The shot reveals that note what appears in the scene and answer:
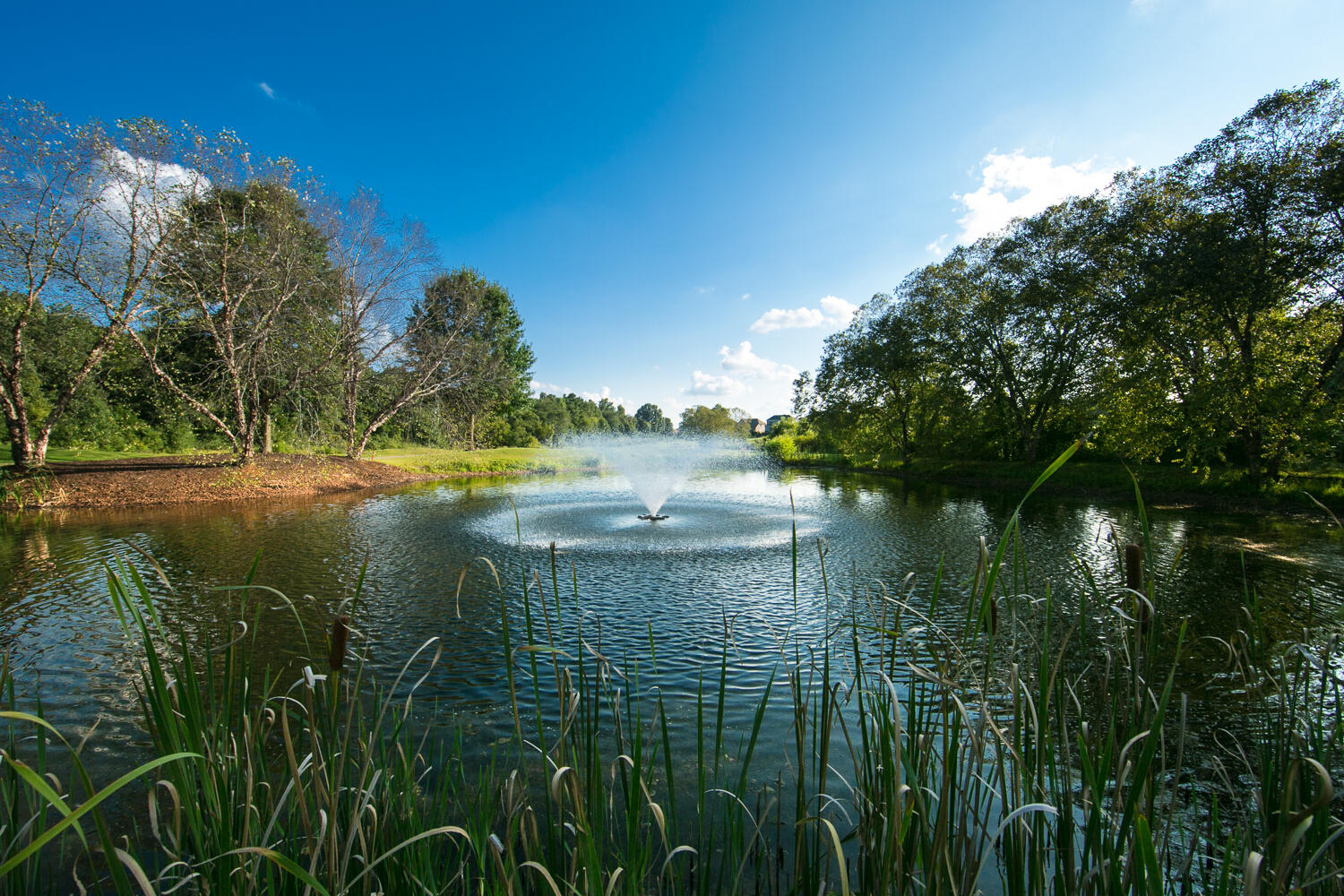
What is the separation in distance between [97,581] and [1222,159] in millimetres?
27778

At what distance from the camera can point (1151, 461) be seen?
25.2 m

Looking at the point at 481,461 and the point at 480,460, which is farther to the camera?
the point at 480,460

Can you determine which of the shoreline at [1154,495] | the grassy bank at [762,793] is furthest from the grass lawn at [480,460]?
the grassy bank at [762,793]

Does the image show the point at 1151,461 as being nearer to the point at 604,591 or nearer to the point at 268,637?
the point at 604,591

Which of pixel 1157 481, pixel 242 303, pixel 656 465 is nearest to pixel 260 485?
pixel 242 303

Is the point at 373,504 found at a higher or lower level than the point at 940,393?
lower

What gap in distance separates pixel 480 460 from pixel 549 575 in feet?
89.3

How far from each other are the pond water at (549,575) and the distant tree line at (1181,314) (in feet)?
13.5

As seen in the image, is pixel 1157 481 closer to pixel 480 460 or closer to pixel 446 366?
pixel 446 366

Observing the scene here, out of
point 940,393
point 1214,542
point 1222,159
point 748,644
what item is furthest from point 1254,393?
point 748,644

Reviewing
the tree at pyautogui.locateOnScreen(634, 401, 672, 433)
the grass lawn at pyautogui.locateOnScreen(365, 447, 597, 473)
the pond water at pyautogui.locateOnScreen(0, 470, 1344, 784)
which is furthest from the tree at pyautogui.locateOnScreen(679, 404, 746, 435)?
the pond water at pyautogui.locateOnScreen(0, 470, 1344, 784)

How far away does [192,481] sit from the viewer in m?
18.1

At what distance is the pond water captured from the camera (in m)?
5.30

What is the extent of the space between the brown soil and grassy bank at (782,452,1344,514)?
73.4 feet
